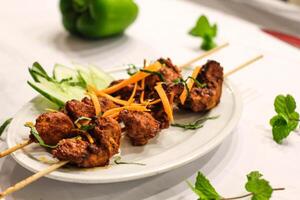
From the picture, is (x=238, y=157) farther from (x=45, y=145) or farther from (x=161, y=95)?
(x=45, y=145)

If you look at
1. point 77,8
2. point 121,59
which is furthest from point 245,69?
point 77,8

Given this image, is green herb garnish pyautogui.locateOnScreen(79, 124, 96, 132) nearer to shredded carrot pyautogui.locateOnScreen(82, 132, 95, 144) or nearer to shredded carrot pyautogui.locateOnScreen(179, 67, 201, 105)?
shredded carrot pyautogui.locateOnScreen(82, 132, 95, 144)

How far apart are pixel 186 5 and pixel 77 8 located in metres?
0.88

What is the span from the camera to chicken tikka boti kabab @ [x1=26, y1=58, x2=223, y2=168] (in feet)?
4.73

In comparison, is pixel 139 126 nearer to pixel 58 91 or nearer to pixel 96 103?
pixel 96 103

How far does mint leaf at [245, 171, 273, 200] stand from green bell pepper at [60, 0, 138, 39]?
1.49m

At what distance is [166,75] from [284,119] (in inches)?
18.8

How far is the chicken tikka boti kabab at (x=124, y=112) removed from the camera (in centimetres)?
144

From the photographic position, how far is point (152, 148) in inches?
62.7

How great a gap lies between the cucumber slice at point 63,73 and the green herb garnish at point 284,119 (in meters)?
0.80

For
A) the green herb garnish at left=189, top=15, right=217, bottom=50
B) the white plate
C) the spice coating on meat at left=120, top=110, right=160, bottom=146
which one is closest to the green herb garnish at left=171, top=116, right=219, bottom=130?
the white plate

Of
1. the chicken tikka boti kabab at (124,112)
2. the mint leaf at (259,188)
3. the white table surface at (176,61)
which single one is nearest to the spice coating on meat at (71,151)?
the chicken tikka boti kabab at (124,112)

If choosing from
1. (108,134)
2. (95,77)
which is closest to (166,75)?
(95,77)

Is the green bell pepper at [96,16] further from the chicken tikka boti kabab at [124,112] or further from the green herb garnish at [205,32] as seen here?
the chicken tikka boti kabab at [124,112]
